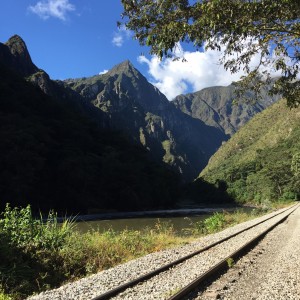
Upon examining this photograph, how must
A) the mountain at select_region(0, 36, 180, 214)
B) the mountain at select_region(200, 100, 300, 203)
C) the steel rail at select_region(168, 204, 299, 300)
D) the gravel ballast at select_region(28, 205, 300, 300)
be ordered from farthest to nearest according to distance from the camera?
the mountain at select_region(200, 100, 300, 203)
the mountain at select_region(0, 36, 180, 214)
the gravel ballast at select_region(28, 205, 300, 300)
the steel rail at select_region(168, 204, 299, 300)

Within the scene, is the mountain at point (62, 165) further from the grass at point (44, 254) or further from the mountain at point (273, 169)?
the grass at point (44, 254)

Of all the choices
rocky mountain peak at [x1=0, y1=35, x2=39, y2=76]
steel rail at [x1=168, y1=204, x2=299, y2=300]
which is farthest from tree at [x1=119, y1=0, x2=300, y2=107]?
rocky mountain peak at [x1=0, y1=35, x2=39, y2=76]

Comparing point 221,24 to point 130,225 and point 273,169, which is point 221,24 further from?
point 273,169

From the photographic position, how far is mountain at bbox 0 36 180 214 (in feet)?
236

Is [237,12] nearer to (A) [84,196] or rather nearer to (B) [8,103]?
(A) [84,196]

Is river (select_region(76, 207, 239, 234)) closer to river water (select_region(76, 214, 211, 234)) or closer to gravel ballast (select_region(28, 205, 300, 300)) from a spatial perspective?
river water (select_region(76, 214, 211, 234))

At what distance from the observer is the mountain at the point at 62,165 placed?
71938 mm

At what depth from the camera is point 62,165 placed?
8375 cm

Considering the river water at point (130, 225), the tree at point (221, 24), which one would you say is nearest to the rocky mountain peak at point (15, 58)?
the river water at point (130, 225)

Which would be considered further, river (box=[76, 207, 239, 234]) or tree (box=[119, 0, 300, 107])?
river (box=[76, 207, 239, 234])

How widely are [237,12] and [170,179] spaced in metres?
108

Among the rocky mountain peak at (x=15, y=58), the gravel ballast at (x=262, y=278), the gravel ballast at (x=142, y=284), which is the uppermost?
the rocky mountain peak at (x=15, y=58)

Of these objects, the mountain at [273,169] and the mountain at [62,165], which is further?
the mountain at [273,169]

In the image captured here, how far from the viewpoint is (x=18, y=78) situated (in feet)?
403
